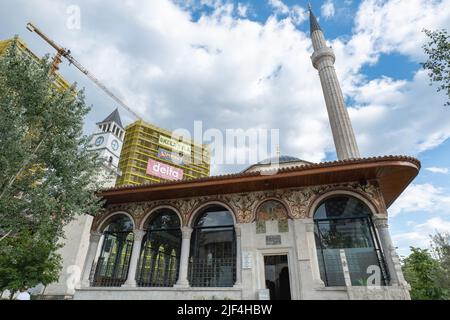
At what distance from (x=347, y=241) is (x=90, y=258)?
10463mm

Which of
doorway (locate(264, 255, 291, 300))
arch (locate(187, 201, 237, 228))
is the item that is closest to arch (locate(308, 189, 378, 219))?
doorway (locate(264, 255, 291, 300))

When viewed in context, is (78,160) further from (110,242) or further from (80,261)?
(80,261)

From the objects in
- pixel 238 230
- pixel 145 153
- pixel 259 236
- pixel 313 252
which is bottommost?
pixel 313 252

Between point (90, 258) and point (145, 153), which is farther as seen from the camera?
point (145, 153)

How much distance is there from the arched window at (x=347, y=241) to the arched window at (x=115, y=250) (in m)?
8.17

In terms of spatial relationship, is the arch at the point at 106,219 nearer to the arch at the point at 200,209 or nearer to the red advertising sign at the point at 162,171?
the arch at the point at 200,209

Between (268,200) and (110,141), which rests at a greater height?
(110,141)

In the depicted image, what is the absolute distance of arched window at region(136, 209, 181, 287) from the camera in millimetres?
11148

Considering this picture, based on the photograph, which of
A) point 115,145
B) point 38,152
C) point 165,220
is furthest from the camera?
point 115,145

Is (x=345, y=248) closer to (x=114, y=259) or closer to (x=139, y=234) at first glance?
(x=139, y=234)

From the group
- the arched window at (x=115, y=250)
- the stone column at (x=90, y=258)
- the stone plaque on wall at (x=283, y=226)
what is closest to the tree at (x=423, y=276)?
the stone plaque on wall at (x=283, y=226)

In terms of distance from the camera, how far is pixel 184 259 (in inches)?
393

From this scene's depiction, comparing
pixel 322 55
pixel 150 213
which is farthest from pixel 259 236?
pixel 322 55
